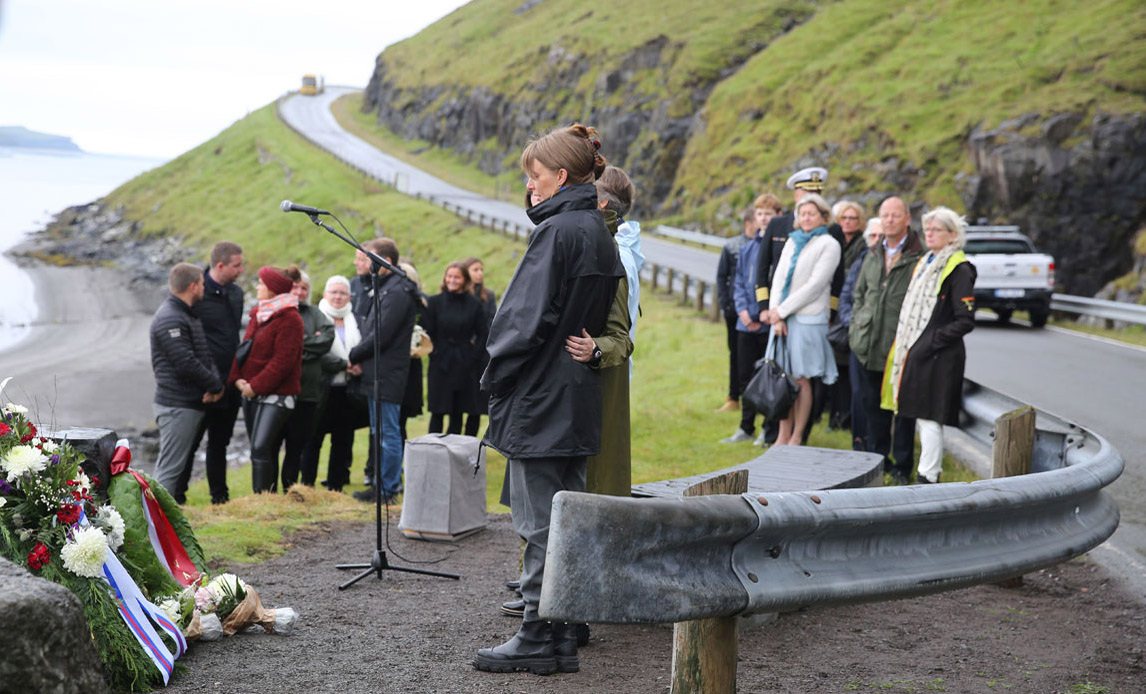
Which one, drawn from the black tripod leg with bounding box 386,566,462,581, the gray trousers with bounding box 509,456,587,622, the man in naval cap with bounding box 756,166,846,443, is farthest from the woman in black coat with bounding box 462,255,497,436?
the gray trousers with bounding box 509,456,587,622

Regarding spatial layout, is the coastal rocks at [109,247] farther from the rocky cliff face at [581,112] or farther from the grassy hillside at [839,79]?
the rocky cliff face at [581,112]

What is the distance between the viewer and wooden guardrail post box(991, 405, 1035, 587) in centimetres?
599

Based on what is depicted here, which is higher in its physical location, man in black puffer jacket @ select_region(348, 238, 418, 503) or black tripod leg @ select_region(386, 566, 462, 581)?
man in black puffer jacket @ select_region(348, 238, 418, 503)

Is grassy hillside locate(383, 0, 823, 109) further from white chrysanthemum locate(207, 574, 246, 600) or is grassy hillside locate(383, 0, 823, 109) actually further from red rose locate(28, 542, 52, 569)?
red rose locate(28, 542, 52, 569)

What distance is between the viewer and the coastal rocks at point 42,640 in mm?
3391

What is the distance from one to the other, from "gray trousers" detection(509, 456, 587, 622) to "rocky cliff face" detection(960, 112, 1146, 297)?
29.1 m

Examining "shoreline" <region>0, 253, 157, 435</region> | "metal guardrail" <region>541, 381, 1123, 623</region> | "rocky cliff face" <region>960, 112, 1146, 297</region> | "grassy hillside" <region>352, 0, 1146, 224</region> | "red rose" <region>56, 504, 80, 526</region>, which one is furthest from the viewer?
"grassy hillside" <region>352, 0, 1146, 224</region>

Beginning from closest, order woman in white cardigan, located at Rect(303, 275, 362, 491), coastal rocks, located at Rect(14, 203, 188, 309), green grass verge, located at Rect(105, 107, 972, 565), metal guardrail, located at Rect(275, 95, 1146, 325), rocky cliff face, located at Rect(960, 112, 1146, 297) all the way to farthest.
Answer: green grass verge, located at Rect(105, 107, 972, 565), woman in white cardigan, located at Rect(303, 275, 362, 491), metal guardrail, located at Rect(275, 95, 1146, 325), rocky cliff face, located at Rect(960, 112, 1146, 297), coastal rocks, located at Rect(14, 203, 188, 309)

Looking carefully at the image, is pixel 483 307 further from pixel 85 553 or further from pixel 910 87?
pixel 910 87

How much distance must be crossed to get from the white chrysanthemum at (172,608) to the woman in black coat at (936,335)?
208 inches

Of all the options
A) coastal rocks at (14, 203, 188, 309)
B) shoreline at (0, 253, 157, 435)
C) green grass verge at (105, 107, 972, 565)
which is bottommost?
shoreline at (0, 253, 157, 435)

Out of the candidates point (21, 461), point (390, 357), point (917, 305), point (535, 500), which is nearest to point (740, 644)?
point (535, 500)

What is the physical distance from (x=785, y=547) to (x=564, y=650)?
64.0 inches

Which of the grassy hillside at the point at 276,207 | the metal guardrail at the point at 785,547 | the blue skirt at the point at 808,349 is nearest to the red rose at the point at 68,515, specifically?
the metal guardrail at the point at 785,547
